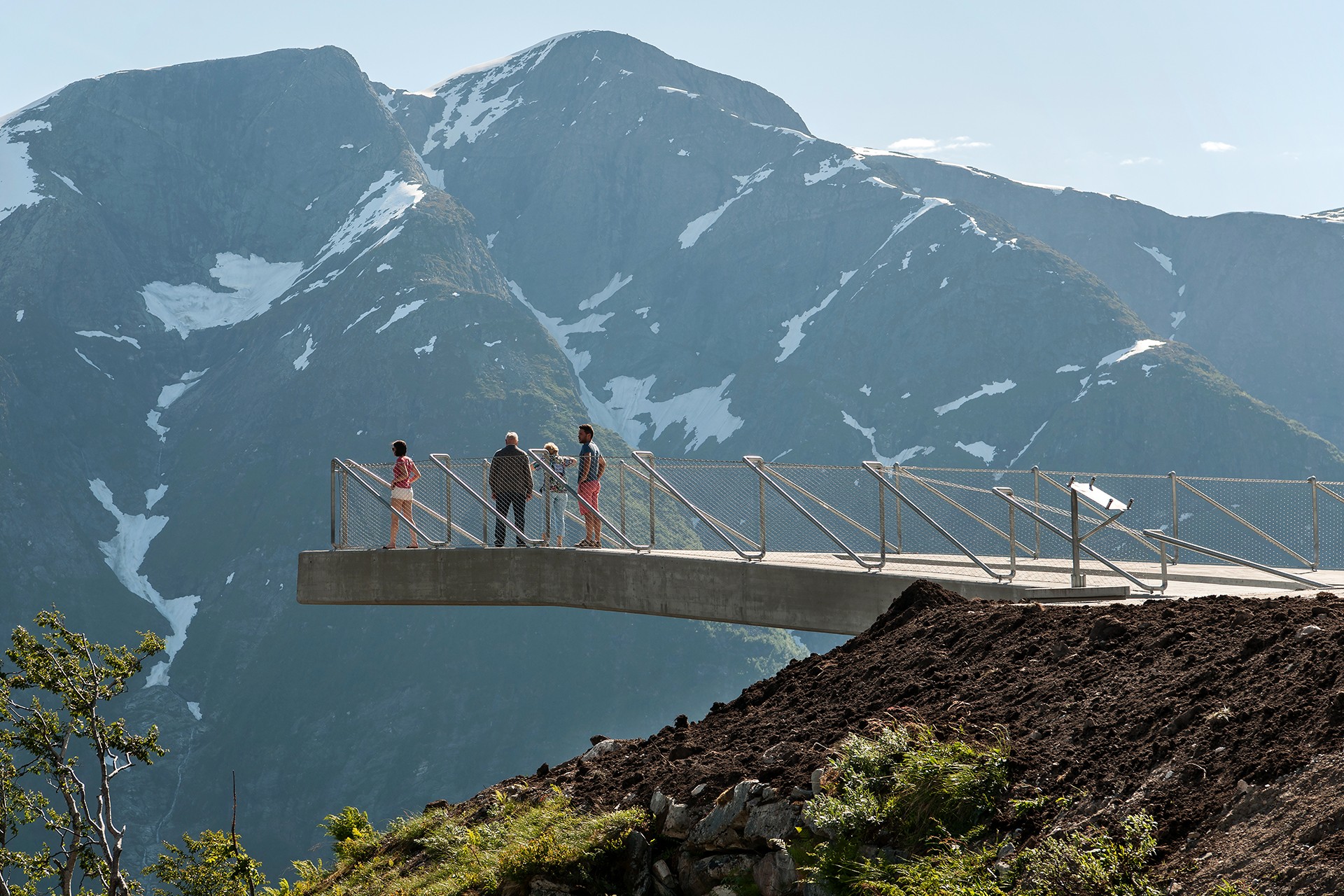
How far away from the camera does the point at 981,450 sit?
19450 cm

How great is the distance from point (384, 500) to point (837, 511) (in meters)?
7.81

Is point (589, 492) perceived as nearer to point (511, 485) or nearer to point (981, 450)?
point (511, 485)

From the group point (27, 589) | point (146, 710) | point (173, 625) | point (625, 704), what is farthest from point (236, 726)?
point (625, 704)

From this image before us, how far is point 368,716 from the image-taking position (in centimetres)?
14850

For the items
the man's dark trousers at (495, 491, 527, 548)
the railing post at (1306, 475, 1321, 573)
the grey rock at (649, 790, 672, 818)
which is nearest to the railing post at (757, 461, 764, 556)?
the man's dark trousers at (495, 491, 527, 548)

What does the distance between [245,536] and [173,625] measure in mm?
15174

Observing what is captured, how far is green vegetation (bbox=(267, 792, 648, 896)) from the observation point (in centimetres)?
738

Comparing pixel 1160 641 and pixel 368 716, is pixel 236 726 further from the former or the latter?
pixel 1160 641

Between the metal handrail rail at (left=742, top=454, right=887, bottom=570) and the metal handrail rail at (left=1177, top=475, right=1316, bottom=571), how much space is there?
164 inches

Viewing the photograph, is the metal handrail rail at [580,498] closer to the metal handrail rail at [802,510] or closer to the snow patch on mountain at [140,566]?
the metal handrail rail at [802,510]

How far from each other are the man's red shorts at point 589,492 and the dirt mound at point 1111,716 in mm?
Result: 8313

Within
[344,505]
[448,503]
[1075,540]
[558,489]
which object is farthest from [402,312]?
[1075,540]

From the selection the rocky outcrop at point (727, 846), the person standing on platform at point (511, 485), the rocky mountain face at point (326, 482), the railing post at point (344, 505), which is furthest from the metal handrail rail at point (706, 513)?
the rocky mountain face at point (326, 482)

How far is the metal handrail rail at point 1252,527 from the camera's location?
604 inches
